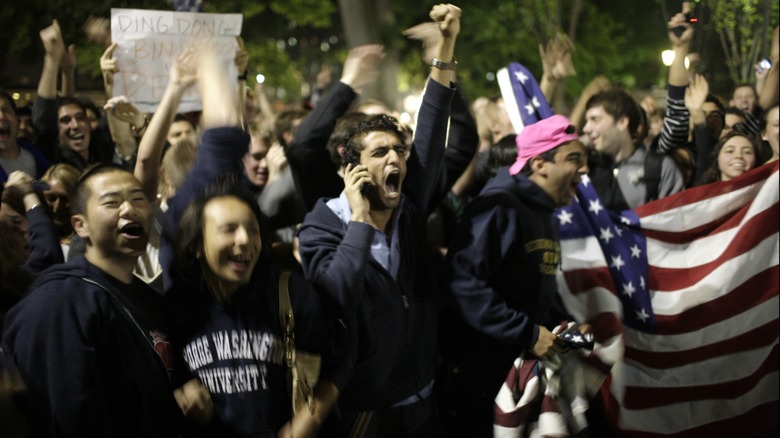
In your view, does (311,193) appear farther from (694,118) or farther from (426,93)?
(694,118)

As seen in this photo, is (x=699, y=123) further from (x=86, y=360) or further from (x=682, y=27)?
(x=86, y=360)

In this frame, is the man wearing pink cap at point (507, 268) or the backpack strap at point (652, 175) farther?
the backpack strap at point (652, 175)

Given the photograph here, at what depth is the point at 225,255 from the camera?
3299 millimetres

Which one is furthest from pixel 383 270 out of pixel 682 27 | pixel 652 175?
pixel 682 27

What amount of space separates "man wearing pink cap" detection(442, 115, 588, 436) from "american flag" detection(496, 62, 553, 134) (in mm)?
711

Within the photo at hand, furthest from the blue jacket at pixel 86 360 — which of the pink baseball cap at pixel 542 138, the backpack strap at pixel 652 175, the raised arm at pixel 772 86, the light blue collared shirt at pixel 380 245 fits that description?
the raised arm at pixel 772 86

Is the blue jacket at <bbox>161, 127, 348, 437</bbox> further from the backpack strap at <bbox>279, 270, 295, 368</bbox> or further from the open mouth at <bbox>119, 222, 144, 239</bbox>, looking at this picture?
the open mouth at <bbox>119, 222, 144, 239</bbox>

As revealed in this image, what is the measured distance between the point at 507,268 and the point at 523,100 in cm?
152

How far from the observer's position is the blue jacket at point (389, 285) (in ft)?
11.9

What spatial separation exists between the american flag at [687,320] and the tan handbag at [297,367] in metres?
2.34

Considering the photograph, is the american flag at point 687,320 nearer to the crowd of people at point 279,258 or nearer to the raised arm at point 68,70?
the crowd of people at point 279,258

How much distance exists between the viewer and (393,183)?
4113 mm

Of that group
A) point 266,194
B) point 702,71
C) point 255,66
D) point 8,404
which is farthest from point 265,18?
point 8,404

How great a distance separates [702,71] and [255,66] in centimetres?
1464
